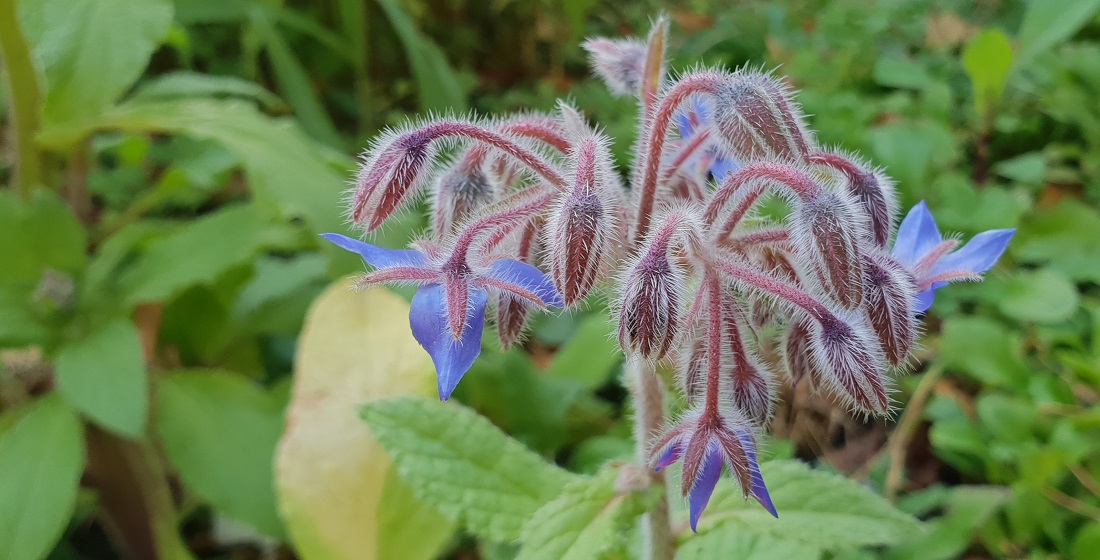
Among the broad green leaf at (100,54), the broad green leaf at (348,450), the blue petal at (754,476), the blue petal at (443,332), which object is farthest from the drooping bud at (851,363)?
the broad green leaf at (100,54)

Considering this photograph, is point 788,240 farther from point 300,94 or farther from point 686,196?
point 300,94

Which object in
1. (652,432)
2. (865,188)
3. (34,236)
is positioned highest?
(865,188)

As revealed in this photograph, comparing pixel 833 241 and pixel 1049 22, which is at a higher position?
pixel 1049 22

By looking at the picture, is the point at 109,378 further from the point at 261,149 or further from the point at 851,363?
the point at 851,363

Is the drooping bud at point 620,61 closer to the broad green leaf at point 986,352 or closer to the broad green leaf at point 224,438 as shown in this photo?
the broad green leaf at point 986,352

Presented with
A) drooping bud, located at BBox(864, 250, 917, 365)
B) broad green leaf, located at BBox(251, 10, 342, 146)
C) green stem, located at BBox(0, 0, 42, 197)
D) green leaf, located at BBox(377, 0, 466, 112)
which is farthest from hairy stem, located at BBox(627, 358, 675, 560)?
broad green leaf, located at BBox(251, 10, 342, 146)

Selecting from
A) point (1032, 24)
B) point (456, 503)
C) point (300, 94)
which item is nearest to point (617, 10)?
point (300, 94)

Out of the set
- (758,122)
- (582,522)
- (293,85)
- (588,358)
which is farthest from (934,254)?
(293,85)
